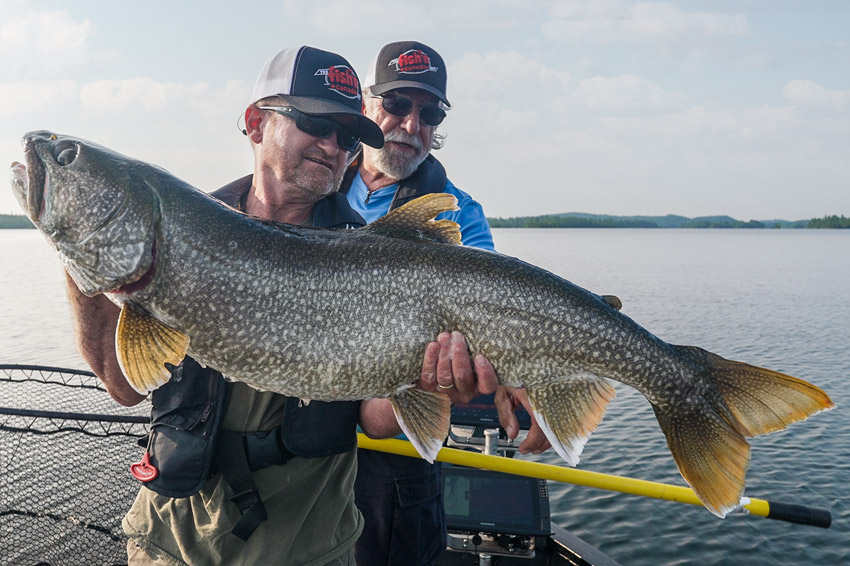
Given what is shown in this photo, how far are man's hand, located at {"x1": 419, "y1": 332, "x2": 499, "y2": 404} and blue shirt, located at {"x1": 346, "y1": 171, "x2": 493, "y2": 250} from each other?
1.54 m

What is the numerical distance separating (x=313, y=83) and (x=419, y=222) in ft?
3.67

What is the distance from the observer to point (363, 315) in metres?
2.71

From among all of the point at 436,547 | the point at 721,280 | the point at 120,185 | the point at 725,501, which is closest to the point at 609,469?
the point at 436,547

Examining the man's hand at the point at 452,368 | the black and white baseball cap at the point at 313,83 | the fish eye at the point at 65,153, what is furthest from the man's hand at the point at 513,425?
the fish eye at the point at 65,153

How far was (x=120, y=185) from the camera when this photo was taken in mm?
2590

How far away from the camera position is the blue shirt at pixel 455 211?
4434 millimetres

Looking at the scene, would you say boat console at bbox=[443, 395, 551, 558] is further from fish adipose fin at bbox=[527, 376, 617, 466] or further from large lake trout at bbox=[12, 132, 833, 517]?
large lake trout at bbox=[12, 132, 833, 517]

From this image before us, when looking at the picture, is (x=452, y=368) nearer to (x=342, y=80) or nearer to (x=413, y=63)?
(x=342, y=80)

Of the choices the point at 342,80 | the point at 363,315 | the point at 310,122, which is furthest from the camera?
the point at 342,80

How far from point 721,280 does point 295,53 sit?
34.3 metres

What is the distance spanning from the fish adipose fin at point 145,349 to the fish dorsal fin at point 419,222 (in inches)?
40.1

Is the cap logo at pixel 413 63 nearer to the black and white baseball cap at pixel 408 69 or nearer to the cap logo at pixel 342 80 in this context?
the black and white baseball cap at pixel 408 69

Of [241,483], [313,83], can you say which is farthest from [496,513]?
[313,83]

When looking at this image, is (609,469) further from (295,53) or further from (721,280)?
(721,280)
